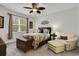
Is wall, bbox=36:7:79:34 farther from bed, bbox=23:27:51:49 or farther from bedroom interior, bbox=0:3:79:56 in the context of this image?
bed, bbox=23:27:51:49

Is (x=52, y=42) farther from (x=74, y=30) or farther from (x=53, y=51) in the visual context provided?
(x=74, y=30)

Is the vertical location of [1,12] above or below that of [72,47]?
above

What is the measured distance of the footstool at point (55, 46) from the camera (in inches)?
65.6

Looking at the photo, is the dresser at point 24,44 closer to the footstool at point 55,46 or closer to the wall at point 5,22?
the wall at point 5,22

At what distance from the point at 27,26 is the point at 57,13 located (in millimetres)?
675

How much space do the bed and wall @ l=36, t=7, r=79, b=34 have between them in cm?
13

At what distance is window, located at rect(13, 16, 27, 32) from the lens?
1.69 metres

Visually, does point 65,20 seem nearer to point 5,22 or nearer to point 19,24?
point 19,24

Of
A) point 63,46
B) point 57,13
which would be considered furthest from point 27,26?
point 63,46

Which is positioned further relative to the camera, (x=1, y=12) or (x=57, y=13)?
(x=57, y=13)

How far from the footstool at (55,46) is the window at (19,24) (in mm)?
607

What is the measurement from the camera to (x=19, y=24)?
175 centimetres

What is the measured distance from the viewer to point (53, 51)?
1.67 meters

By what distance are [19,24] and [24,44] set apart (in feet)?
1.39
